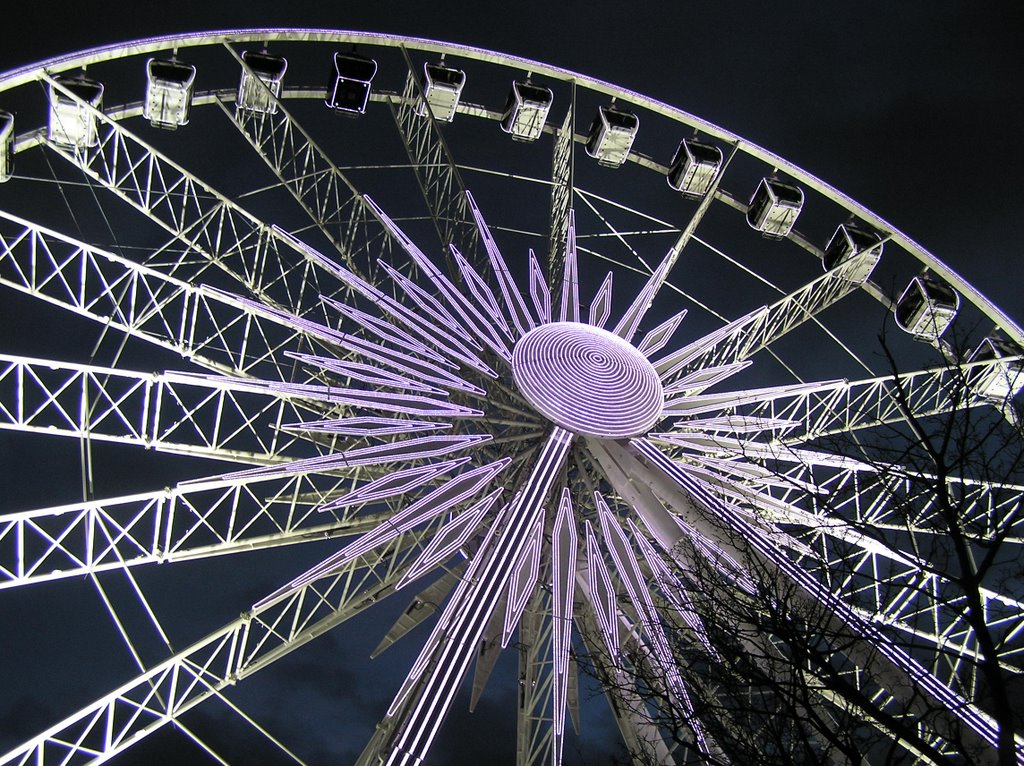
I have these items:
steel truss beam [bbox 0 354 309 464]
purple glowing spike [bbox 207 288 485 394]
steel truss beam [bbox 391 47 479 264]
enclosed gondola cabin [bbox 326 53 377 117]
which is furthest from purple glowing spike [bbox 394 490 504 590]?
enclosed gondola cabin [bbox 326 53 377 117]

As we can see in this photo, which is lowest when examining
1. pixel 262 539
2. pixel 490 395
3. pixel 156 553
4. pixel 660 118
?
pixel 156 553

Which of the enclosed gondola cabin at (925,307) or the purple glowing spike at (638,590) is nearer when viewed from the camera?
the purple glowing spike at (638,590)

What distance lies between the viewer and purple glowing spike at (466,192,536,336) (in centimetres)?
1608

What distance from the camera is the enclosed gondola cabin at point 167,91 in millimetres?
17562

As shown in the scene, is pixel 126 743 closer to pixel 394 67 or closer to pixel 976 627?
pixel 976 627

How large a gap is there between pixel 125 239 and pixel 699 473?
23.3 m

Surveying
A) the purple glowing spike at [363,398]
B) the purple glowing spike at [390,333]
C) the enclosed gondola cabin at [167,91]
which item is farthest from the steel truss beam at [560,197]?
the enclosed gondola cabin at [167,91]

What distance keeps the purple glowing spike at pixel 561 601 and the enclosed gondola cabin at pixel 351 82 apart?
31.3 ft

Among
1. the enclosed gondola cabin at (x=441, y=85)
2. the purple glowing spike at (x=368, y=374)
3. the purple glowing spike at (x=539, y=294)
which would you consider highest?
the enclosed gondola cabin at (x=441, y=85)

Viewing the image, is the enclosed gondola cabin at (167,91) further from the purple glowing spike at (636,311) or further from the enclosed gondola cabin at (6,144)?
the purple glowing spike at (636,311)

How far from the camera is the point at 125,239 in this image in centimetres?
3216

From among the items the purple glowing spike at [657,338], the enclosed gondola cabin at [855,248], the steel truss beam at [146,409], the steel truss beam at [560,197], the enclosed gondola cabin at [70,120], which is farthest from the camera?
the enclosed gondola cabin at [855,248]

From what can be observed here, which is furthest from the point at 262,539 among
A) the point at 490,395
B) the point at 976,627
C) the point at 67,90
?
the point at 976,627

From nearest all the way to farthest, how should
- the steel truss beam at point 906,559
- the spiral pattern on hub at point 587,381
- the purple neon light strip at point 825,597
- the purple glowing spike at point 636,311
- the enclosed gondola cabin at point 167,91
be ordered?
the steel truss beam at point 906,559 → the purple neon light strip at point 825,597 → the spiral pattern on hub at point 587,381 → the purple glowing spike at point 636,311 → the enclosed gondola cabin at point 167,91
